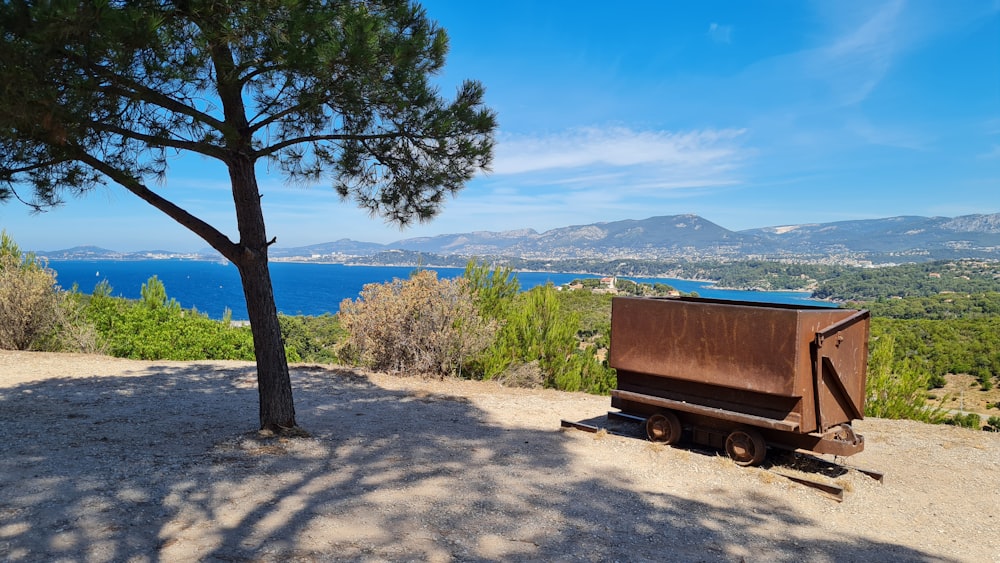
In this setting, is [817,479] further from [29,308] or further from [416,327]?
[29,308]

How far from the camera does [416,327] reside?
9.29 meters

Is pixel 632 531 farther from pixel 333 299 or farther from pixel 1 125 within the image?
pixel 333 299

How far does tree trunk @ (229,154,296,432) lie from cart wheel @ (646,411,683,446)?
3.26m

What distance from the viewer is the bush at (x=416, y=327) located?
30.5 feet

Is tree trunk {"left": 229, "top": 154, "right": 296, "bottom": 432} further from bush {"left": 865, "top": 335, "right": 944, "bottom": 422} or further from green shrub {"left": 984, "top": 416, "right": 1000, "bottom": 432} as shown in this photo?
green shrub {"left": 984, "top": 416, "right": 1000, "bottom": 432}

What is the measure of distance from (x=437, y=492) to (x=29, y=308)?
32.4ft

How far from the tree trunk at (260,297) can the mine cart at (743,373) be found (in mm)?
2983

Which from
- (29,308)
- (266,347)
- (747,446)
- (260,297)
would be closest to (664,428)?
(747,446)

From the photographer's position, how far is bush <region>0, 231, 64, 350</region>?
9.87m

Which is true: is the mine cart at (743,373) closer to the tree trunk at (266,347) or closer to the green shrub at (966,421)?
the tree trunk at (266,347)

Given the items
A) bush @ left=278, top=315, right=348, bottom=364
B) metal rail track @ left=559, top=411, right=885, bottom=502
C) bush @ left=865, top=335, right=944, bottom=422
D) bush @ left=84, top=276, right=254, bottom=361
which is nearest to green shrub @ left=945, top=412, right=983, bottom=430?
bush @ left=865, top=335, right=944, bottom=422

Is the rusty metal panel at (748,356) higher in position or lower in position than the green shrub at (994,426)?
higher

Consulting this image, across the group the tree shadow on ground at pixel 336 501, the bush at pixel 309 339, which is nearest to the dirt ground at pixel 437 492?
the tree shadow on ground at pixel 336 501

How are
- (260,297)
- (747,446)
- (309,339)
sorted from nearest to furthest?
(747,446) < (260,297) < (309,339)
